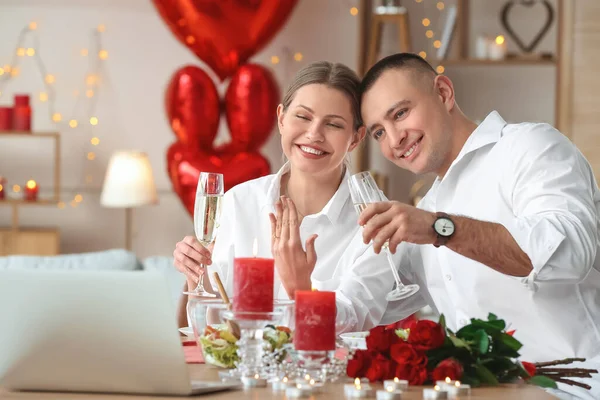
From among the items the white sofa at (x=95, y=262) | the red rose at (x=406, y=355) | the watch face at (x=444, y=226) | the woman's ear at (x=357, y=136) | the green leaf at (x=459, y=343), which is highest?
the woman's ear at (x=357, y=136)

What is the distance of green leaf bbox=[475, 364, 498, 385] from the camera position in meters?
1.28

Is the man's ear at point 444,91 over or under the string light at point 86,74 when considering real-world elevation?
under

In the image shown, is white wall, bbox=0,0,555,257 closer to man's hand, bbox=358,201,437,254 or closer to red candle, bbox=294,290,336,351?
man's hand, bbox=358,201,437,254

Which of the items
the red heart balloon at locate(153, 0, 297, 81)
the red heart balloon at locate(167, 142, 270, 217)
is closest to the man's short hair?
the red heart balloon at locate(167, 142, 270, 217)

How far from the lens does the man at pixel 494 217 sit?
1.61 meters

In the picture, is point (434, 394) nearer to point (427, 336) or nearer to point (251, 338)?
point (427, 336)

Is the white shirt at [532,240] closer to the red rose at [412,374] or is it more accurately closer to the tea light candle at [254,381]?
the red rose at [412,374]

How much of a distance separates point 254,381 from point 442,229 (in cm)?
49

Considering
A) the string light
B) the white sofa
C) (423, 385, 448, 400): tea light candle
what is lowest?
the white sofa

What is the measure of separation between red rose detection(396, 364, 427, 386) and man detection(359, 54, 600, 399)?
0.86 ft

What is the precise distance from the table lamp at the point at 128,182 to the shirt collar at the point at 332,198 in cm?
300

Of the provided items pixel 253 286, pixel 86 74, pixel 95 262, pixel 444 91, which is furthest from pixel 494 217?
pixel 86 74

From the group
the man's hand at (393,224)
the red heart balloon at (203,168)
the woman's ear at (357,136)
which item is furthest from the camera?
the red heart balloon at (203,168)

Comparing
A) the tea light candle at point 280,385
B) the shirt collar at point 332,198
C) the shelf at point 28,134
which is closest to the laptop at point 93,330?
the tea light candle at point 280,385
